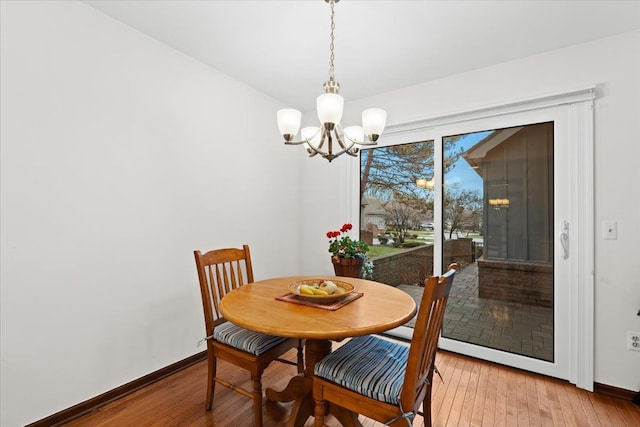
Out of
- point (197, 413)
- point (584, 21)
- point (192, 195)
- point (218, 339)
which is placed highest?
point (584, 21)

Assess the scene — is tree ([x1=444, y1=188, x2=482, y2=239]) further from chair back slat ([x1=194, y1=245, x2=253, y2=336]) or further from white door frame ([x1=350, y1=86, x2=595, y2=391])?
chair back slat ([x1=194, y1=245, x2=253, y2=336])

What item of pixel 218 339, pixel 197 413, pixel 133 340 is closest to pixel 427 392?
pixel 218 339

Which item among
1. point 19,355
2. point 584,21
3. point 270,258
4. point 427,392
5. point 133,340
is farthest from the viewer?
point 270,258

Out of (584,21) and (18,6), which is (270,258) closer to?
(18,6)

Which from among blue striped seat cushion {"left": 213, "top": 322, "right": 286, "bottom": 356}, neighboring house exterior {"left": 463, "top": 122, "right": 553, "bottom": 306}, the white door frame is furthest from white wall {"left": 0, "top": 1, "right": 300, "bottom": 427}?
the white door frame

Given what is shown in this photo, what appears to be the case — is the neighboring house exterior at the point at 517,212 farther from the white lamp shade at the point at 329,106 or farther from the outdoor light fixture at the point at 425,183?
the white lamp shade at the point at 329,106

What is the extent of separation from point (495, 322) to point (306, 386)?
1736 millimetres

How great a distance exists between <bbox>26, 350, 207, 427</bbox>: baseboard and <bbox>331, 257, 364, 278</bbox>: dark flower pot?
1.34 m

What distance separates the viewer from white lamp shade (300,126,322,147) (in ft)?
5.95

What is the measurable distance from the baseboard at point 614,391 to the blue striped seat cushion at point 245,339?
7.15 feet

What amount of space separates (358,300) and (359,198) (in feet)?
5.77

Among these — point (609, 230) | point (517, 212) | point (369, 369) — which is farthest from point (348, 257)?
point (609, 230)

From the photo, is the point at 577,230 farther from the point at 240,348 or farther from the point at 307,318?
the point at 240,348

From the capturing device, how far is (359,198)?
10.7ft
